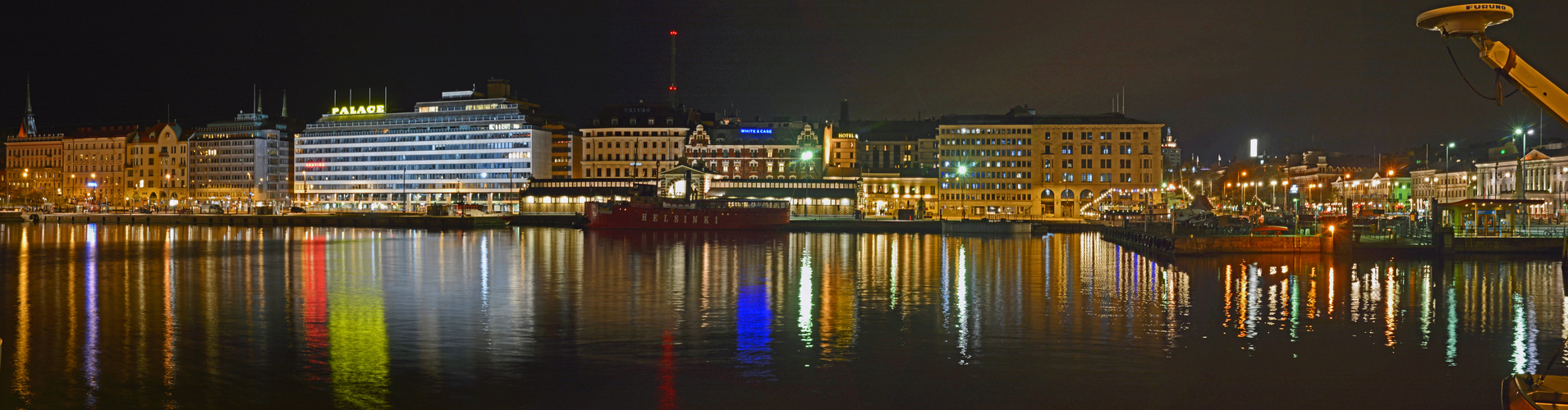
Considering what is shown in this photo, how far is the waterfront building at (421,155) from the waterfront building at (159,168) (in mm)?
19187

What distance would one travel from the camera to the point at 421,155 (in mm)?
143375

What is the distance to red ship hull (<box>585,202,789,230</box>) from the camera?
289ft

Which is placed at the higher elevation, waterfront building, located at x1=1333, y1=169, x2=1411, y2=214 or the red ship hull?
waterfront building, located at x1=1333, y1=169, x2=1411, y2=214

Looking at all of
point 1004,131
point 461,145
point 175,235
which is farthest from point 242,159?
point 1004,131

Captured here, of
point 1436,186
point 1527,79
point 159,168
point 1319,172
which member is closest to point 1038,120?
point 1436,186

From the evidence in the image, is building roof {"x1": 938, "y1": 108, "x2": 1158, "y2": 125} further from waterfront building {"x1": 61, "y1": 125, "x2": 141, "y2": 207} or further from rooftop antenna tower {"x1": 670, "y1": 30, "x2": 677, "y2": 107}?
waterfront building {"x1": 61, "y1": 125, "x2": 141, "y2": 207}

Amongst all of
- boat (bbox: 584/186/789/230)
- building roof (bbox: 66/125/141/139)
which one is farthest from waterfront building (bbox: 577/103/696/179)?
building roof (bbox: 66/125/141/139)

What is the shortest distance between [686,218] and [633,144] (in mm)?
46146

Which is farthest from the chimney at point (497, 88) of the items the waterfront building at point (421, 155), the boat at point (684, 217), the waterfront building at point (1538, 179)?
the waterfront building at point (1538, 179)

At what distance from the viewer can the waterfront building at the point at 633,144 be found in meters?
132

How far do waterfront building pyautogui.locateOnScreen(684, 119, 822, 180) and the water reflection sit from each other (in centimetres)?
8239

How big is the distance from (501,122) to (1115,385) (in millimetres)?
129366

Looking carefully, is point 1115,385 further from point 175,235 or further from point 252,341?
point 175,235

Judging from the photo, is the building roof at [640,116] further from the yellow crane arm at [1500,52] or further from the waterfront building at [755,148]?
the yellow crane arm at [1500,52]
